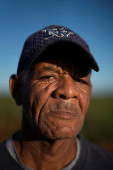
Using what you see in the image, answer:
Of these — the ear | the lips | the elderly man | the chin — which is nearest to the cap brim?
the elderly man

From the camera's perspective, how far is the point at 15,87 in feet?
8.01

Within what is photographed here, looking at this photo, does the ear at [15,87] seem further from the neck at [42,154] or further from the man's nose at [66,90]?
the man's nose at [66,90]

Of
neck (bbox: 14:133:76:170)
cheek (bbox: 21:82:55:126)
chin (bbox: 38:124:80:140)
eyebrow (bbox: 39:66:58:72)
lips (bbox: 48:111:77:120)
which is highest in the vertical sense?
eyebrow (bbox: 39:66:58:72)

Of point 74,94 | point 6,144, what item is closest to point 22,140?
point 6,144

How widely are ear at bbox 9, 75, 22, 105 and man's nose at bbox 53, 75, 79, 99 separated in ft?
2.48

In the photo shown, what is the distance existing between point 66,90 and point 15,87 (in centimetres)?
96

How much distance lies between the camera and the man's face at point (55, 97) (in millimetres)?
1854

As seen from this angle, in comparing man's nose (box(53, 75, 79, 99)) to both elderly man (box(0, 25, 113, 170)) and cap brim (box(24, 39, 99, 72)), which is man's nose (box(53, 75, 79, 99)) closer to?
elderly man (box(0, 25, 113, 170))

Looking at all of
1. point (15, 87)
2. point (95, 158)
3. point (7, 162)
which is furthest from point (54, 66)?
point (95, 158)

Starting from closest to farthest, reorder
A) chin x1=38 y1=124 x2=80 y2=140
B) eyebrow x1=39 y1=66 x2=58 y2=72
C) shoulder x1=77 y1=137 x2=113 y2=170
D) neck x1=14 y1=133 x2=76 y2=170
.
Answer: chin x1=38 y1=124 x2=80 y2=140
eyebrow x1=39 y1=66 x2=58 y2=72
neck x1=14 y1=133 x2=76 y2=170
shoulder x1=77 y1=137 x2=113 y2=170

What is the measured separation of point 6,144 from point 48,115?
0.92m

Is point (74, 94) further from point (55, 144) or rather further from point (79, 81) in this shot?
point (55, 144)

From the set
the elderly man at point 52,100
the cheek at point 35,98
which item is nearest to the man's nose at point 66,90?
the elderly man at point 52,100

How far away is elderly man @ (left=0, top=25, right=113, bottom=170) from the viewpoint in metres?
1.87
